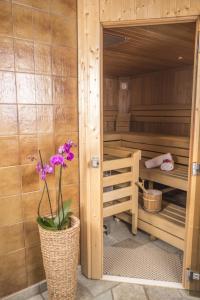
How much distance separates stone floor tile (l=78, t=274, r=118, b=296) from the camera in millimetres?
1827

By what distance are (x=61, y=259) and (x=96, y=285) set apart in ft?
1.93

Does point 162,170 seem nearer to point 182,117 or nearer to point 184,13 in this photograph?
point 182,117

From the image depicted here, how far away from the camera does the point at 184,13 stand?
1582 mm

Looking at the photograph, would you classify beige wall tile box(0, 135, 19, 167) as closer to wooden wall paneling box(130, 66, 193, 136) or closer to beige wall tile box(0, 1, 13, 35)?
beige wall tile box(0, 1, 13, 35)

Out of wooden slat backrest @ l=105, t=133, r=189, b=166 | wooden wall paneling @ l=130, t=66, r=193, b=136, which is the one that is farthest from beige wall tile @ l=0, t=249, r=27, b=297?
wooden wall paneling @ l=130, t=66, r=193, b=136

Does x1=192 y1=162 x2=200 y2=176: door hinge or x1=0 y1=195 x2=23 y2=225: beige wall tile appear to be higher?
x1=192 y1=162 x2=200 y2=176: door hinge

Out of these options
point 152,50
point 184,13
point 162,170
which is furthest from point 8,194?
point 152,50

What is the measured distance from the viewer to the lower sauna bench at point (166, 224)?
2.31 m

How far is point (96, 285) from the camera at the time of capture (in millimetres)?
1895

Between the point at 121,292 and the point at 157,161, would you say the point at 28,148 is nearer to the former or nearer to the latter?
the point at 121,292

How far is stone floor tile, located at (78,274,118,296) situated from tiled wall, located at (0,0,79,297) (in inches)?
14.9

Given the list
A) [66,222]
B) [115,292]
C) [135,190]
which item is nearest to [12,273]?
[66,222]

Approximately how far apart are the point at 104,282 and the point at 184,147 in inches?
80.1

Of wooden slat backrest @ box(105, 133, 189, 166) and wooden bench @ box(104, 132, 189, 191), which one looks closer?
wooden bench @ box(104, 132, 189, 191)
